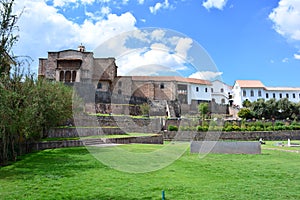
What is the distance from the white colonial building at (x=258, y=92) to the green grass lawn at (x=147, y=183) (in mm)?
63454

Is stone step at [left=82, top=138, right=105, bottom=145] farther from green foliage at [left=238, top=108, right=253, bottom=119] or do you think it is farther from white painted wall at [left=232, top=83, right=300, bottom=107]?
white painted wall at [left=232, top=83, right=300, bottom=107]

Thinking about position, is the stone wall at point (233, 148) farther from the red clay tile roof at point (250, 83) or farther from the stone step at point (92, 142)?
the red clay tile roof at point (250, 83)

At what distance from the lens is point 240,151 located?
50.0ft

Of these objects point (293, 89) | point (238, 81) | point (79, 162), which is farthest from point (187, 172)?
point (293, 89)

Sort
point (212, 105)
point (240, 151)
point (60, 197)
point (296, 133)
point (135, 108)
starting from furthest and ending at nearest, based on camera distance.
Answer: point (212, 105), point (135, 108), point (296, 133), point (240, 151), point (60, 197)

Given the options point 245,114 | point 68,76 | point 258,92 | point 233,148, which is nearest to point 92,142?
point 233,148

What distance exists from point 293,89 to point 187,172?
74033 mm

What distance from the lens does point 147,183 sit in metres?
7.30

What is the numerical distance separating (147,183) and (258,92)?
6936 centimetres

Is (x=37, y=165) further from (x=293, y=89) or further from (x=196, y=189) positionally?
(x=293, y=89)

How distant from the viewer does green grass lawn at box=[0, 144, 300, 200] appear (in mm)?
→ 6074

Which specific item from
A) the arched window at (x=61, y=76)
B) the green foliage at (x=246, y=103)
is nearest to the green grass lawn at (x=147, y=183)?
the arched window at (x=61, y=76)

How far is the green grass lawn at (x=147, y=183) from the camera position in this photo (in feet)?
19.9

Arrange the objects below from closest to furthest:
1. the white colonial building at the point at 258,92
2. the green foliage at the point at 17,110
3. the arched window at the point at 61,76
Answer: the green foliage at the point at 17,110
the arched window at the point at 61,76
the white colonial building at the point at 258,92
